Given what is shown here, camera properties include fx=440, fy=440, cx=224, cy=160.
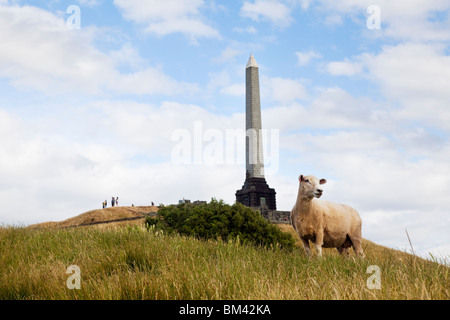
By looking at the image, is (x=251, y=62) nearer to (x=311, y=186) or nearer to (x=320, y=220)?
(x=320, y=220)

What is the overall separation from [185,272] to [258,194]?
37922 mm

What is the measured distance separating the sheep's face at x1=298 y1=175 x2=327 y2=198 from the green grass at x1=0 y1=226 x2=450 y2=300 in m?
1.47

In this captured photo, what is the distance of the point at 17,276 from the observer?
28.2 ft

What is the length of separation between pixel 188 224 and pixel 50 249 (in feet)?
20.6

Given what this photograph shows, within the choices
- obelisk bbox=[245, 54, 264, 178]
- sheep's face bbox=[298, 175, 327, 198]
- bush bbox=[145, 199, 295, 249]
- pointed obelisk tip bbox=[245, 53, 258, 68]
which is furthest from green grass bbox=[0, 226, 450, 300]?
pointed obelisk tip bbox=[245, 53, 258, 68]

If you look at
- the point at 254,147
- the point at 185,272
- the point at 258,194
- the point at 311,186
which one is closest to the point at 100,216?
the point at 258,194

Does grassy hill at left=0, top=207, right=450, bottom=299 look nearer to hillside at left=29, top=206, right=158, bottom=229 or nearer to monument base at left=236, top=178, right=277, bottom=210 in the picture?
hillside at left=29, top=206, right=158, bottom=229

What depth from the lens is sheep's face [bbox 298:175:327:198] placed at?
10236 mm

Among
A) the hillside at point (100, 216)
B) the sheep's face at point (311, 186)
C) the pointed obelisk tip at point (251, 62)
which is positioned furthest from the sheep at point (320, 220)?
the pointed obelisk tip at point (251, 62)

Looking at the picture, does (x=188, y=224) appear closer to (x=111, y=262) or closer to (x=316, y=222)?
(x=316, y=222)

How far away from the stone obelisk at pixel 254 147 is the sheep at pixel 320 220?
31.7 meters

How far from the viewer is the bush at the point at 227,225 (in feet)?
54.7

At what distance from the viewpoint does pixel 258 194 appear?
147ft
